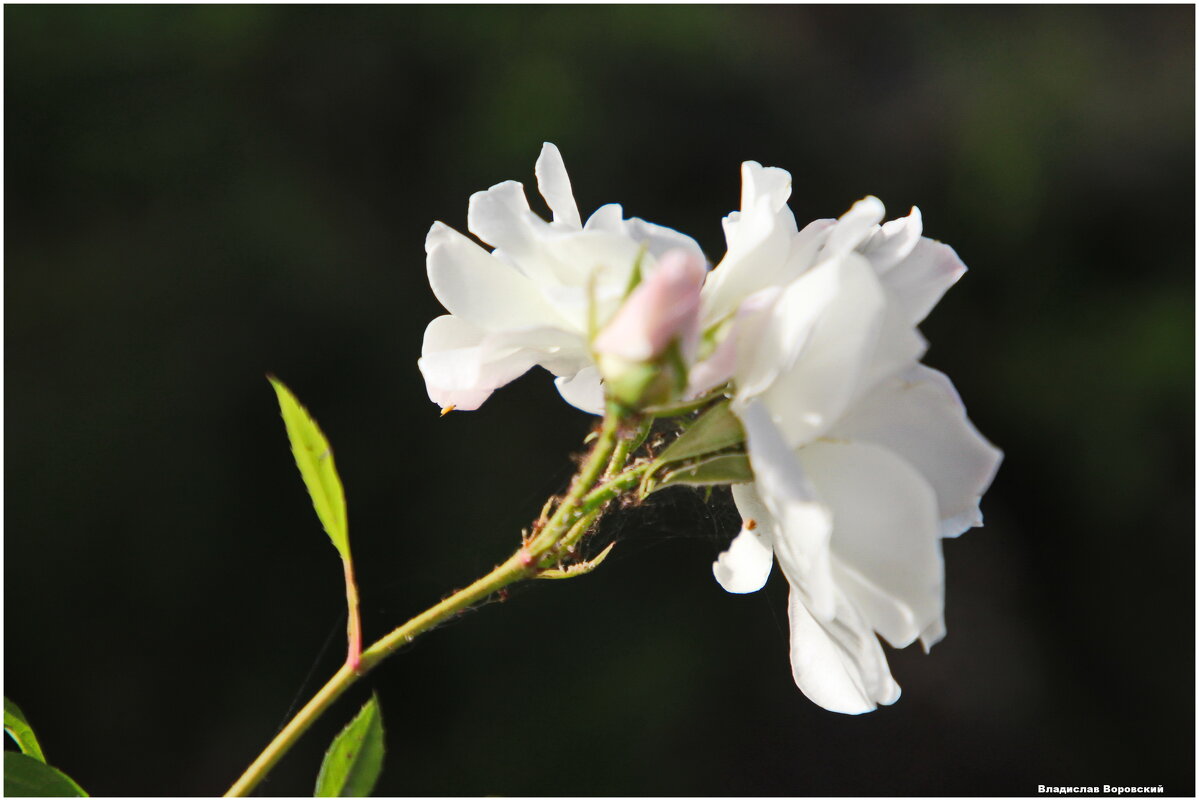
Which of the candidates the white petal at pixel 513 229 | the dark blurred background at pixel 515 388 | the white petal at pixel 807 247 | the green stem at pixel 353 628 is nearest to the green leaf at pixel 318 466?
the green stem at pixel 353 628

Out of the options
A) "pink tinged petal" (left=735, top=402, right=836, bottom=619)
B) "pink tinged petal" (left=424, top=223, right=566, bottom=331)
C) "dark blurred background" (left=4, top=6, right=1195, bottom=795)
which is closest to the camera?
"pink tinged petal" (left=735, top=402, right=836, bottom=619)

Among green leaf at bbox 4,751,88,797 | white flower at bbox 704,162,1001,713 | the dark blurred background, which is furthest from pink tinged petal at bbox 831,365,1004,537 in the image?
the dark blurred background

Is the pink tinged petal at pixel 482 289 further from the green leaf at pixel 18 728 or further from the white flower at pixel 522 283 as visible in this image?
the green leaf at pixel 18 728

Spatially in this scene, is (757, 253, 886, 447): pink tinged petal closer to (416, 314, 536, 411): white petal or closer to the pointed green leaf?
the pointed green leaf

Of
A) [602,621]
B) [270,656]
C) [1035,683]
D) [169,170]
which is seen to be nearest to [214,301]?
[169,170]

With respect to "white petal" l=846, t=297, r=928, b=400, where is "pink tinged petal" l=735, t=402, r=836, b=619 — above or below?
below

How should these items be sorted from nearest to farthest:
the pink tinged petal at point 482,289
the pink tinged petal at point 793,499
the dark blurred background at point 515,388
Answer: the pink tinged petal at point 793,499 < the pink tinged petal at point 482,289 < the dark blurred background at point 515,388

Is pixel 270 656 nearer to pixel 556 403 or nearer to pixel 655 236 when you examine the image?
pixel 556 403

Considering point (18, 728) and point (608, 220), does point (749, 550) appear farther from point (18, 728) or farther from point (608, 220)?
point (18, 728)

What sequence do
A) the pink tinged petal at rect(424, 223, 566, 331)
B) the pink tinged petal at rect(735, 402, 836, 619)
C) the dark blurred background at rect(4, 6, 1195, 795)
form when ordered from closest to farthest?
the pink tinged petal at rect(735, 402, 836, 619) < the pink tinged petal at rect(424, 223, 566, 331) < the dark blurred background at rect(4, 6, 1195, 795)
